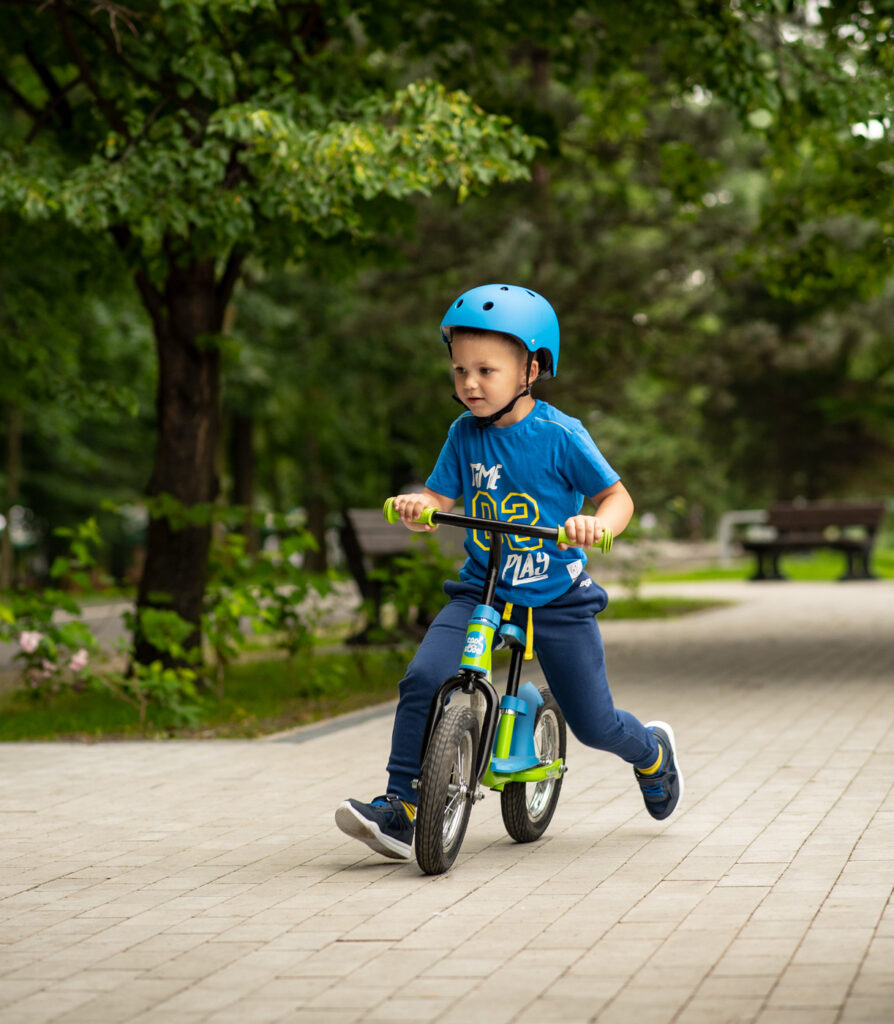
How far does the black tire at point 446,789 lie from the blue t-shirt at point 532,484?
0.49 m

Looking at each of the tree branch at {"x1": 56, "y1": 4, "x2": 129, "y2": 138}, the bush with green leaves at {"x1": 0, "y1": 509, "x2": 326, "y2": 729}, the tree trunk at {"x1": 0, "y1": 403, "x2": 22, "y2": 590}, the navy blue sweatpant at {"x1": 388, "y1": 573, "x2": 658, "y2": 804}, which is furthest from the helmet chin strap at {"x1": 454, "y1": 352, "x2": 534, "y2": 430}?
the tree trunk at {"x1": 0, "y1": 403, "x2": 22, "y2": 590}

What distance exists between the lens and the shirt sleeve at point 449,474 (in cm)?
536

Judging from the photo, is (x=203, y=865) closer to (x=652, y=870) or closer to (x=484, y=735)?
(x=484, y=735)

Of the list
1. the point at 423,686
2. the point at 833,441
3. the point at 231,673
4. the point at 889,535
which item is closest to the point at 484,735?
the point at 423,686

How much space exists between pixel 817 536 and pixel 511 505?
22249 mm

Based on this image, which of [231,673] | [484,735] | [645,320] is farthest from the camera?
[645,320]

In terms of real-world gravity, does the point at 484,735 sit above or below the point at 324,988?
above

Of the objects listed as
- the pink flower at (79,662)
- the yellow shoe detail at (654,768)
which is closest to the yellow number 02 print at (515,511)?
the yellow shoe detail at (654,768)

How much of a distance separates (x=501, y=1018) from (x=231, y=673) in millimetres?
8428

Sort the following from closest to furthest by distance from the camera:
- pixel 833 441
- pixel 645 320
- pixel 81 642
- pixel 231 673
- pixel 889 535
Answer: pixel 81 642 < pixel 231 673 < pixel 645 320 < pixel 833 441 < pixel 889 535

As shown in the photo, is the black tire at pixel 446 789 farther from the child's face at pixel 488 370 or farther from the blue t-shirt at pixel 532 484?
the child's face at pixel 488 370

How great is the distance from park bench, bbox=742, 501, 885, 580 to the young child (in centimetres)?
2063

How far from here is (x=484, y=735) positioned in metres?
5.16

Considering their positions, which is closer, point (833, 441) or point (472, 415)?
point (472, 415)
